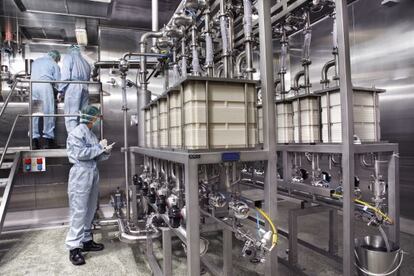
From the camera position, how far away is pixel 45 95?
3.33 metres

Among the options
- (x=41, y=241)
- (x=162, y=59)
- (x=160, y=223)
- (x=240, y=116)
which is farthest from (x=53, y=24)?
(x=240, y=116)

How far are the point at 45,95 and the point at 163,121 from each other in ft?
7.83

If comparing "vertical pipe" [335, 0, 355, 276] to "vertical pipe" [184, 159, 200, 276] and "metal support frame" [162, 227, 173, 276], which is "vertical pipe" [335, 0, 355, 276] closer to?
"vertical pipe" [184, 159, 200, 276]

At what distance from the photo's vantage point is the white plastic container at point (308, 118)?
1.96 m

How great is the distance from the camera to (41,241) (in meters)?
2.81

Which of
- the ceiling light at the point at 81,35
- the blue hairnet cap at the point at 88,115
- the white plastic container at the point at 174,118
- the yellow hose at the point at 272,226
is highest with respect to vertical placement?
the ceiling light at the point at 81,35

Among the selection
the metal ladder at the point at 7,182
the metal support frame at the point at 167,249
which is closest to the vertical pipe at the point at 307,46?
the metal support frame at the point at 167,249

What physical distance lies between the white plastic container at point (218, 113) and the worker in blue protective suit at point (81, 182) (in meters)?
1.48

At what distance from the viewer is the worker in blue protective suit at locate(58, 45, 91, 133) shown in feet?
10.6

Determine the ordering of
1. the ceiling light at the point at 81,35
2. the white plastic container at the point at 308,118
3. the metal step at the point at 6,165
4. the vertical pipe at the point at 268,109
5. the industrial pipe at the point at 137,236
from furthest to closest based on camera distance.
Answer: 1. the ceiling light at the point at 81,35
2. the metal step at the point at 6,165
3. the industrial pipe at the point at 137,236
4. the white plastic container at the point at 308,118
5. the vertical pipe at the point at 268,109

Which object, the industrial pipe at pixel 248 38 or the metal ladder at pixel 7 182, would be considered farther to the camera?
the metal ladder at pixel 7 182

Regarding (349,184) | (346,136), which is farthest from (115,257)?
(346,136)

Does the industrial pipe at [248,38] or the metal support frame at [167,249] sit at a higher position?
the industrial pipe at [248,38]

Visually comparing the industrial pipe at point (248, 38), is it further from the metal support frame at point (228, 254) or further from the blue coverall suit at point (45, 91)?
the blue coverall suit at point (45, 91)
